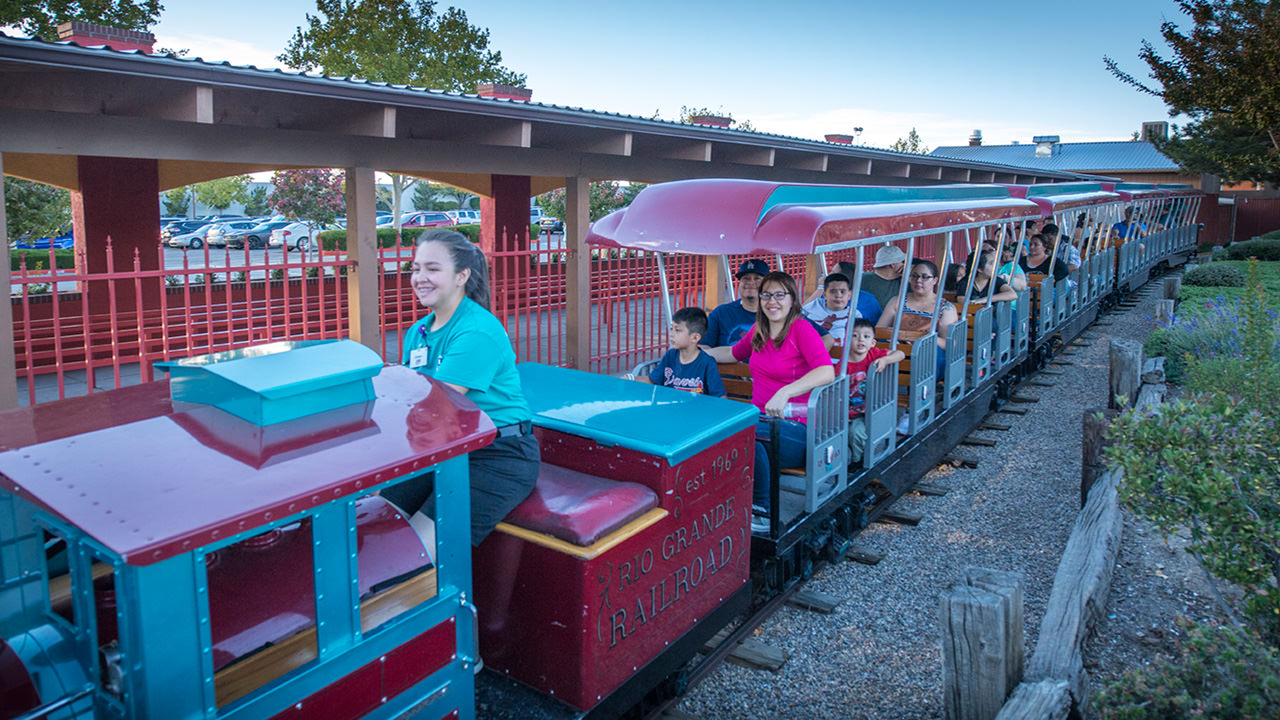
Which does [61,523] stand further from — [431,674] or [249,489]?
[431,674]

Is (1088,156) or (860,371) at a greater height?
(1088,156)

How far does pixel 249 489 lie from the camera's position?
2.09m

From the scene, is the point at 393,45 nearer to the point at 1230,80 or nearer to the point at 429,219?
the point at 429,219

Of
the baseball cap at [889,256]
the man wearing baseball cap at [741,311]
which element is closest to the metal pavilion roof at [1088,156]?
the baseball cap at [889,256]

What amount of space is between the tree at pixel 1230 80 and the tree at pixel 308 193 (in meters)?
24.9

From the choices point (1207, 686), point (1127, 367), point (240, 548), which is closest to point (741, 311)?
point (1127, 367)

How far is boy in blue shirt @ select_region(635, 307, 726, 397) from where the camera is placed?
540 cm

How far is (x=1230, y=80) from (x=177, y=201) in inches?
2029

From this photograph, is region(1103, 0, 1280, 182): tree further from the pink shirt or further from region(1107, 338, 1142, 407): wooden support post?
the pink shirt

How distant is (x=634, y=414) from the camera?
3.90m

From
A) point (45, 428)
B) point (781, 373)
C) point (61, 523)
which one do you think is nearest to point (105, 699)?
point (61, 523)

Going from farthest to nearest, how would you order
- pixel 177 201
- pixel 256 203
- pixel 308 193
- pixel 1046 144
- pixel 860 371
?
pixel 256 203, pixel 177 201, pixel 1046 144, pixel 308 193, pixel 860 371

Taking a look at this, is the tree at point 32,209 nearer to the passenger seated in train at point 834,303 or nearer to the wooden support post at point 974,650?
the passenger seated in train at point 834,303

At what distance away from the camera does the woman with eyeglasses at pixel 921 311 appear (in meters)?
7.34
